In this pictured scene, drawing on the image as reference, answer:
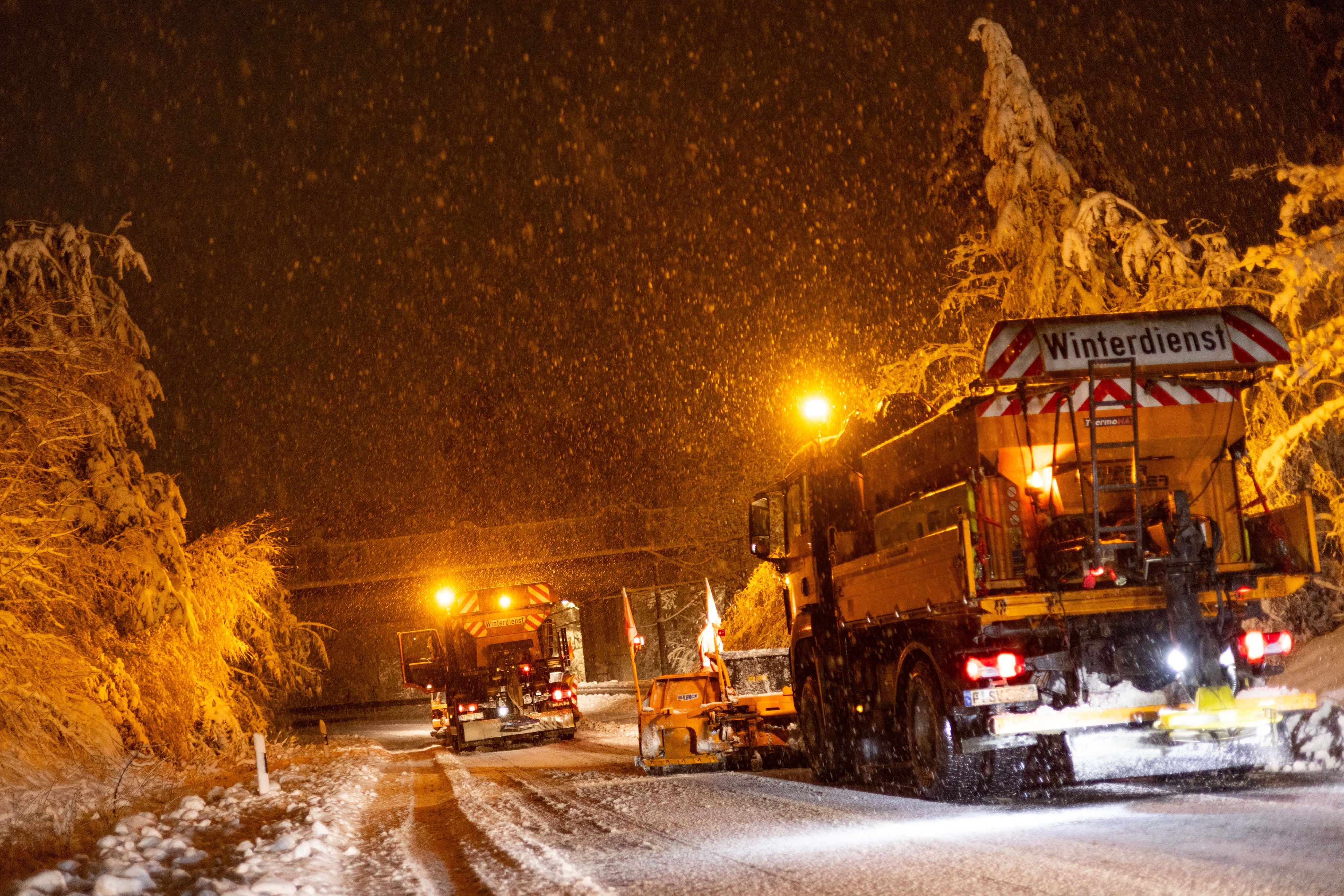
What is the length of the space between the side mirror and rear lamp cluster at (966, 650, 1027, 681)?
4888 millimetres

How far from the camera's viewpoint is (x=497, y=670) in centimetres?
2733

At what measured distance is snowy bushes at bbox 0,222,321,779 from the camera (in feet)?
49.4

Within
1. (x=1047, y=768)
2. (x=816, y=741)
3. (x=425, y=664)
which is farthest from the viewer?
(x=425, y=664)

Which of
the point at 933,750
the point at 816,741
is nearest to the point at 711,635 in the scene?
the point at 816,741

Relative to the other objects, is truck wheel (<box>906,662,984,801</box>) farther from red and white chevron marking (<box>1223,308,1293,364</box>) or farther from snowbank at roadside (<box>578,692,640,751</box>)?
snowbank at roadside (<box>578,692,640,751</box>)

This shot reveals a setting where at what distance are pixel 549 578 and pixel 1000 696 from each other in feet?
143

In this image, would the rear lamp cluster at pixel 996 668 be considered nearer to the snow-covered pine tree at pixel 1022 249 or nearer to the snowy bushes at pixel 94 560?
the snow-covered pine tree at pixel 1022 249

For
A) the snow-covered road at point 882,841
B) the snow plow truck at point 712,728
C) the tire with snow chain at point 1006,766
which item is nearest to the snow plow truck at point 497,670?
the snow plow truck at point 712,728

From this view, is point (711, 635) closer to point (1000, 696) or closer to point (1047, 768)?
point (1047, 768)

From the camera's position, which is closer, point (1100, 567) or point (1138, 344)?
point (1100, 567)

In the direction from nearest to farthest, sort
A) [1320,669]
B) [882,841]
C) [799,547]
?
1. [882,841]
2. [1320,669]
3. [799,547]

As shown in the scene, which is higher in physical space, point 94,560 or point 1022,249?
point 1022,249

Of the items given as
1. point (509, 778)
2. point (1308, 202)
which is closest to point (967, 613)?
point (1308, 202)

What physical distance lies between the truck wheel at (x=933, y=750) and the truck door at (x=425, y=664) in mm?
18368
